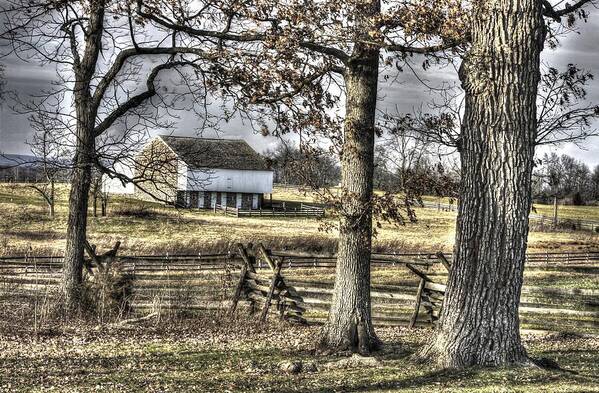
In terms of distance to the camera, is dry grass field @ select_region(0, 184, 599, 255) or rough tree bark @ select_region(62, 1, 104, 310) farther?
dry grass field @ select_region(0, 184, 599, 255)

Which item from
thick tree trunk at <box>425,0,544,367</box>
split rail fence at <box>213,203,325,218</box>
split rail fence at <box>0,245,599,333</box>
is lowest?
split rail fence at <box>0,245,599,333</box>

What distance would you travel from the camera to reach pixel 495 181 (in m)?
8.84

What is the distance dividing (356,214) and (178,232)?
3865 cm

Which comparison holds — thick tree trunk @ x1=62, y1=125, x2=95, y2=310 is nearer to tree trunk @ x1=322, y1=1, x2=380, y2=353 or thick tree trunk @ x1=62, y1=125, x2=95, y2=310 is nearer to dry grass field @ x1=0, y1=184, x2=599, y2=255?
tree trunk @ x1=322, y1=1, x2=380, y2=353

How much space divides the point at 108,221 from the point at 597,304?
35.9m

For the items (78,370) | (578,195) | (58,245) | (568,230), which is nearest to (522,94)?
(78,370)

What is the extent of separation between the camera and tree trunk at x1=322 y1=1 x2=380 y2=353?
11.0 metres

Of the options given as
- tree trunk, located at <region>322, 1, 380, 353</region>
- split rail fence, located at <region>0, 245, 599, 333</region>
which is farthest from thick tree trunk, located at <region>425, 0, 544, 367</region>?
split rail fence, located at <region>0, 245, 599, 333</region>

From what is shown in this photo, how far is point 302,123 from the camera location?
1223 cm

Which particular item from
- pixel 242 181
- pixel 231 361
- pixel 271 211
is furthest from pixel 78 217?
pixel 271 211

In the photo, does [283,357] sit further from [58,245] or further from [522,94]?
[58,245]

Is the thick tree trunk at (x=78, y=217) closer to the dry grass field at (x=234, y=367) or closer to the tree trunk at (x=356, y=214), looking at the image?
the dry grass field at (x=234, y=367)

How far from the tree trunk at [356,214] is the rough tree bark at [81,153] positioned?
6.47 m

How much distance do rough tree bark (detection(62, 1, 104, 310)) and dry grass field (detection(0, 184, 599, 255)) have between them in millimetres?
21327
